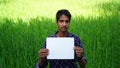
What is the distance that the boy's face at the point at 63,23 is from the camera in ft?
8.56

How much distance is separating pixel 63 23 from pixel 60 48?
19cm

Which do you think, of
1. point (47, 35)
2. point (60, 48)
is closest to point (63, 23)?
point (60, 48)

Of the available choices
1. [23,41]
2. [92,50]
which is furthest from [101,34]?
[23,41]

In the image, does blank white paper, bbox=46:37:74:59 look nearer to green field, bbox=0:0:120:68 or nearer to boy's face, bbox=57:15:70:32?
boy's face, bbox=57:15:70:32

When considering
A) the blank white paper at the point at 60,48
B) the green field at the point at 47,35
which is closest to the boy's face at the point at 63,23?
the blank white paper at the point at 60,48

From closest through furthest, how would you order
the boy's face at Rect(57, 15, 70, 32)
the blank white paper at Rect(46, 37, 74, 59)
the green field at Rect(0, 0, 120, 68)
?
the blank white paper at Rect(46, 37, 74, 59) < the boy's face at Rect(57, 15, 70, 32) < the green field at Rect(0, 0, 120, 68)

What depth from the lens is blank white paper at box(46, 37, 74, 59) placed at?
2502mm

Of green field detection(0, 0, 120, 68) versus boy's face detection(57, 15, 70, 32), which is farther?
green field detection(0, 0, 120, 68)

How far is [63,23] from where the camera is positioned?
2619mm

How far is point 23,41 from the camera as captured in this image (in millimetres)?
3930

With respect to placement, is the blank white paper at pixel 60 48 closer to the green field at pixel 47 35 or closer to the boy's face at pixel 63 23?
the boy's face at pixel 63 23

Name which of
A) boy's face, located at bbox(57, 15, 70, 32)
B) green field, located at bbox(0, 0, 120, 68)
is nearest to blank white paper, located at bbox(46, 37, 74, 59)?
boy's face, located at bbox(57, 15, 70, 32)

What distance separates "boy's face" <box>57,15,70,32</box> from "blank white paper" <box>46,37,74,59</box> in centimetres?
11

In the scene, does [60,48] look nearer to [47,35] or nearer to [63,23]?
[63,23]
